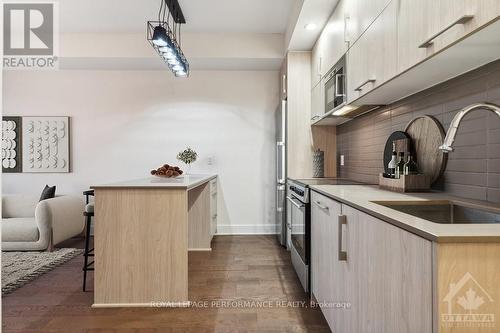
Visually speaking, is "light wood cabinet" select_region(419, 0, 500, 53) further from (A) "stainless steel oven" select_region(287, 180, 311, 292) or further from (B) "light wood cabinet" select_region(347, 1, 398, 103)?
(A) "stainless steel oven" select_region(287, 180, 311, 292)

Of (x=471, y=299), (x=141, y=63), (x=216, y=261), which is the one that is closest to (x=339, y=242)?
(x=471, y=299)

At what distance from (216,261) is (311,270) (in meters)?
1.36

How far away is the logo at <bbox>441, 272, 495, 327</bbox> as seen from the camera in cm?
76

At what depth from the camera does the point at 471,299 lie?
767mm

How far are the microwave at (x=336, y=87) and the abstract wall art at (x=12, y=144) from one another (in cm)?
448

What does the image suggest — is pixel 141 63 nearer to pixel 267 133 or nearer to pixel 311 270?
pixel 267 133

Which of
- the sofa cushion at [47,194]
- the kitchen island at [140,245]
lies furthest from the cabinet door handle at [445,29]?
the sofa cushion at [47,194]

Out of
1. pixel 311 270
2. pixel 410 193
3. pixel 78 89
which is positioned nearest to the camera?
pixel 410 193

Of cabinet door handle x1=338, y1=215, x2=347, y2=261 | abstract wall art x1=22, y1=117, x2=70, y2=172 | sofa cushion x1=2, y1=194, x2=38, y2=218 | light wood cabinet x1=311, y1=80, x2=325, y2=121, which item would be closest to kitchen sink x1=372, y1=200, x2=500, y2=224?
cabinet door handle x1=338, y1=215, x2=347, y2=261

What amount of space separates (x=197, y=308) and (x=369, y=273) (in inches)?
58.3

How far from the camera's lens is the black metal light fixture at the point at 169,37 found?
8.75ft

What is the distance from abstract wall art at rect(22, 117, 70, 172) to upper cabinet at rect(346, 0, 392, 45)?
4175 mm

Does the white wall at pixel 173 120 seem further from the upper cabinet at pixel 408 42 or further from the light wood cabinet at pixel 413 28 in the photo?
the light wood cabinet at pixel 413 28

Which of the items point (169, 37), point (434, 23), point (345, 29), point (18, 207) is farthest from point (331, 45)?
point (18, 207)
